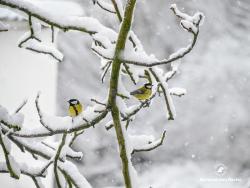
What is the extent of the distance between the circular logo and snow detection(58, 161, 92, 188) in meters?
12.6

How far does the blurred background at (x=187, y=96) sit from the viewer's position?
1494cm

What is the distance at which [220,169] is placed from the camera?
15047mm

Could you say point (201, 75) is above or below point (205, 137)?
above

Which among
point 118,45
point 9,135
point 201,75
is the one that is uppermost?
point 118,45

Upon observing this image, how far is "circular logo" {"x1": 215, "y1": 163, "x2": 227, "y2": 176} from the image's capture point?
15.0 m

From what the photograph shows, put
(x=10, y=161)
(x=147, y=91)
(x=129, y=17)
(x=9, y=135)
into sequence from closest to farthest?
(x=129, y=17) < (x=10, y=161) < (x=9, y=135) < (x=147, y=91)

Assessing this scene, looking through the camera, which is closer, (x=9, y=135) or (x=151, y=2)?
(x=9, y=135)

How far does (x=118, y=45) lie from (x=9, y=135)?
0.71 m

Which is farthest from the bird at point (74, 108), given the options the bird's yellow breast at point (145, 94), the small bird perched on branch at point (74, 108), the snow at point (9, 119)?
the bird's yellow breast at point (145, 94)

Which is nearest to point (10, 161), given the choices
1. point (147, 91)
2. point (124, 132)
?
point (124, 132)

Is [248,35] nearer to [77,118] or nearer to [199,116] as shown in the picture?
[199,116]

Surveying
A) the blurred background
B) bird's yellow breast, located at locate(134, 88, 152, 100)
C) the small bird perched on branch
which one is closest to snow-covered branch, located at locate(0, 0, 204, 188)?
the small bird perched on branch

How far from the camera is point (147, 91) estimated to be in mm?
4129

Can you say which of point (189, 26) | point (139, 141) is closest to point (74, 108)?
point (139, 141)
